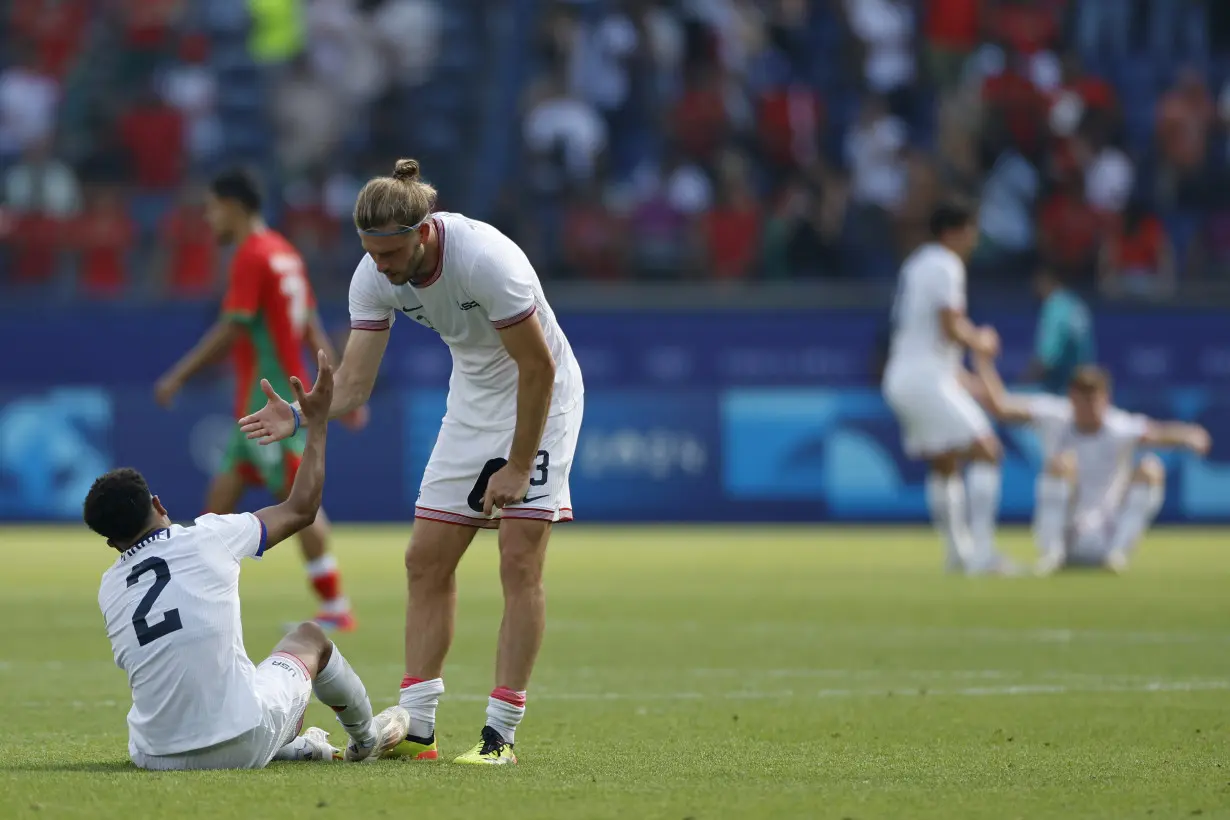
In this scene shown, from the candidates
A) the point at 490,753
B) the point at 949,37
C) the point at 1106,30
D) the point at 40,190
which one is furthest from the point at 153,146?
the point at 490,753

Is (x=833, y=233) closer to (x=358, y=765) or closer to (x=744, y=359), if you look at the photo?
(x=744, y=359)

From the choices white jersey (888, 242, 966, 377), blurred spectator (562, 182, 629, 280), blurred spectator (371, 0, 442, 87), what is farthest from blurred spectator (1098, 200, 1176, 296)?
blurred spectator (371, 0, 442, 87)

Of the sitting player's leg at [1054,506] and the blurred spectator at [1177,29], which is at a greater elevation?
the blurred spectator at [1177,29]

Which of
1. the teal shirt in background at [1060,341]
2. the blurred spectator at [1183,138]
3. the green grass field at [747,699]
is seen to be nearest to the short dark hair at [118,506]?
→ the green grass field at [747,699]

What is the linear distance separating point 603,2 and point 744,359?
20.7ft

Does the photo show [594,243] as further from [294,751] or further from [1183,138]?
[294,751]

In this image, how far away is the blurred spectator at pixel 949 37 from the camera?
2508 cm

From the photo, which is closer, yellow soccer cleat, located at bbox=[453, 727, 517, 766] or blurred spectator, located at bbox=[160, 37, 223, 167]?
yellow soccer cleat, located at bbox=[453, 727, 517, 766]

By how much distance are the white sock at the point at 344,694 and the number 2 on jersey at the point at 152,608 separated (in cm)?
58

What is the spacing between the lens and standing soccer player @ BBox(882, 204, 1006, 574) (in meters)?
15.4

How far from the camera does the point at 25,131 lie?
83.1 ft

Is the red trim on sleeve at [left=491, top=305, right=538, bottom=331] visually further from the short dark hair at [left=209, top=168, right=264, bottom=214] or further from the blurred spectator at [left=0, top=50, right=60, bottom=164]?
the blurred spectator at [left=0, top=50, right=60, bottom=164]

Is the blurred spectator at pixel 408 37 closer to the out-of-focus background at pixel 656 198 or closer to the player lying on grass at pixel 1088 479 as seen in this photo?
the out-of-focus background at pixel 656 198

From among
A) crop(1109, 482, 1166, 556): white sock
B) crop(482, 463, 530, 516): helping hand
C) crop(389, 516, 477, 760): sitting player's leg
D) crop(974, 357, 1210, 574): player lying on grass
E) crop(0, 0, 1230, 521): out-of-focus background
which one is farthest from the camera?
crop(0, 0, 1230, 521): out-of-focus background
